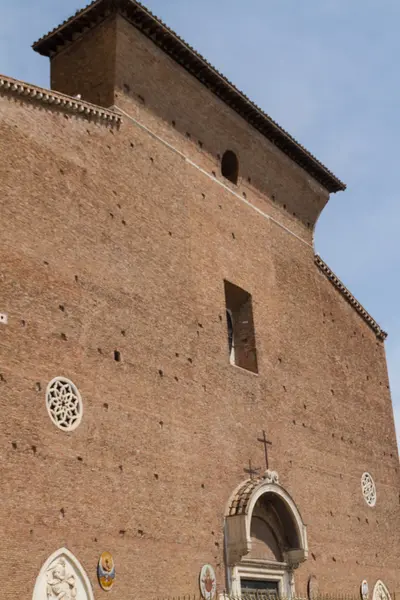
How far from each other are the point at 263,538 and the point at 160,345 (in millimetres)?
3544

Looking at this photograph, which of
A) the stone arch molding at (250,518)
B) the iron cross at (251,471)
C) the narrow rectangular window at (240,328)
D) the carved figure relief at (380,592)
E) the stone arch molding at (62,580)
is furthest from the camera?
the carved figure relief at (380,592)

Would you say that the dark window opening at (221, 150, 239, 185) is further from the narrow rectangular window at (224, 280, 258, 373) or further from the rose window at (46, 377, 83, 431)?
the rose window at (46, 377, 83, 431)

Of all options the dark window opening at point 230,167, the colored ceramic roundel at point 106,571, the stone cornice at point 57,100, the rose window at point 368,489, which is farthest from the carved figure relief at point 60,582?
the rose window at point 368,489

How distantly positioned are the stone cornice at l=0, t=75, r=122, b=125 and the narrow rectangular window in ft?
11.1

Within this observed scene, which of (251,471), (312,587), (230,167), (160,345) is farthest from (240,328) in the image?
(312,587)

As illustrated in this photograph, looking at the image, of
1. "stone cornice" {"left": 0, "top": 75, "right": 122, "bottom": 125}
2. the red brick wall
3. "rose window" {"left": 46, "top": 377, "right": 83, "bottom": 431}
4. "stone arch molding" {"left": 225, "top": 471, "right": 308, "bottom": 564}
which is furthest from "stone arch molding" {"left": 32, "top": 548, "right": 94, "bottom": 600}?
the red brick wall

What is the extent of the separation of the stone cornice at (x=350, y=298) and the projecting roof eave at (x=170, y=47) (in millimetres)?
2436

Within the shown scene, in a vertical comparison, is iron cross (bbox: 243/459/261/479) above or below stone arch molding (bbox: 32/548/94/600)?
above

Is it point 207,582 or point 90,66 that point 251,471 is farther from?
point 90,66

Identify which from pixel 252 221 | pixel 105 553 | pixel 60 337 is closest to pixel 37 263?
pixel 60 337

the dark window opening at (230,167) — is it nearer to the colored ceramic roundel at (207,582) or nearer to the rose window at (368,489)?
the rose window at (368,489)

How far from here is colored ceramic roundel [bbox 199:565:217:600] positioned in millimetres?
10953

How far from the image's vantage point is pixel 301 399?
1467 centimetres

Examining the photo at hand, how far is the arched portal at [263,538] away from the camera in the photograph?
11594mm
